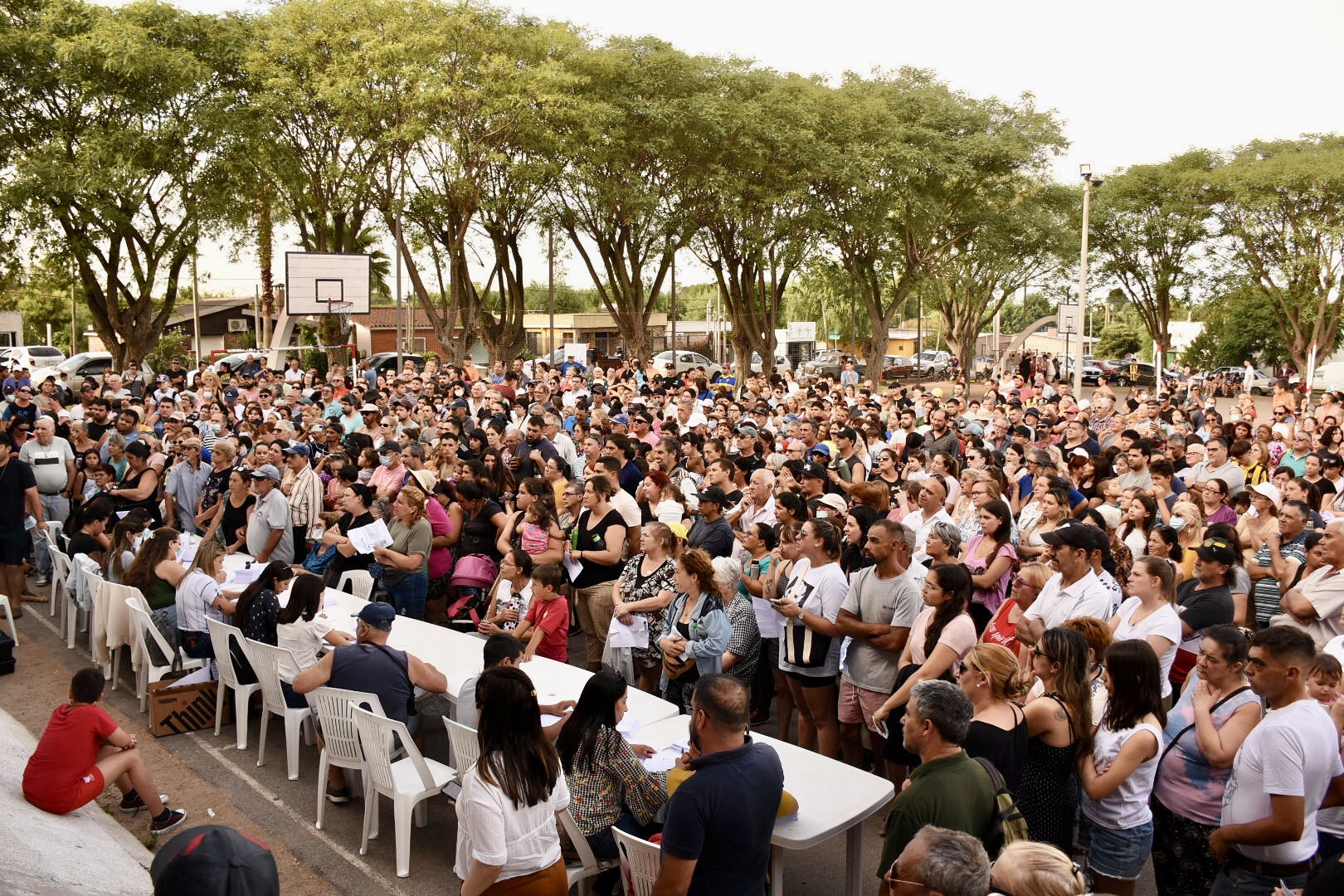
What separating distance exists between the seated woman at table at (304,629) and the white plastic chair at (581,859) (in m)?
2.29

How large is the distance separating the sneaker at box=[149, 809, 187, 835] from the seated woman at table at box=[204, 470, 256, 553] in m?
3.43

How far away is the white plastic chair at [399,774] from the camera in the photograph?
5.07 m

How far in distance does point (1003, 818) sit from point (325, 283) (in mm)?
23312

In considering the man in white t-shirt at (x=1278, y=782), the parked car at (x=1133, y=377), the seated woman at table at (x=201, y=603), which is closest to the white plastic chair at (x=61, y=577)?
the seated woman at table at (x=201, y=603)

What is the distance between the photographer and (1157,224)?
34.6 metres

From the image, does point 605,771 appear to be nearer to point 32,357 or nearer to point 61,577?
point 61,577

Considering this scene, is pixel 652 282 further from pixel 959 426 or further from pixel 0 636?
pixel 0 636

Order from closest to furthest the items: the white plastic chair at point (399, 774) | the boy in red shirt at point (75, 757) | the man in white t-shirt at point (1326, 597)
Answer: the white plastic chair at point (399, 774) < the boy in red shirt at point (75, 757) < the man in white t-shirt at point (1326, 597)

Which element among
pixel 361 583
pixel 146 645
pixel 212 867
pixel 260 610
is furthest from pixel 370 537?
pixel 212 867

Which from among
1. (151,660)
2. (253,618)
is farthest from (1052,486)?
(151,660)

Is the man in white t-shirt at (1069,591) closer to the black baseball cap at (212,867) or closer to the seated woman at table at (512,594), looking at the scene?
the seated woman at table at (512,594)

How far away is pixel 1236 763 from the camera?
3.70 metres

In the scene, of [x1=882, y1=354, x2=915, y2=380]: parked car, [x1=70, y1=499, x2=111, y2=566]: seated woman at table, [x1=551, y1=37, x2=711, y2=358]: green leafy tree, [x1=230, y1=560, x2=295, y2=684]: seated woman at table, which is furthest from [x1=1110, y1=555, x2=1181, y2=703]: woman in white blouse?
[x1=882, y1=354, x2=915, y2=380]: parked car

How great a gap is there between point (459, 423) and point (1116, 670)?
27.6 feet
